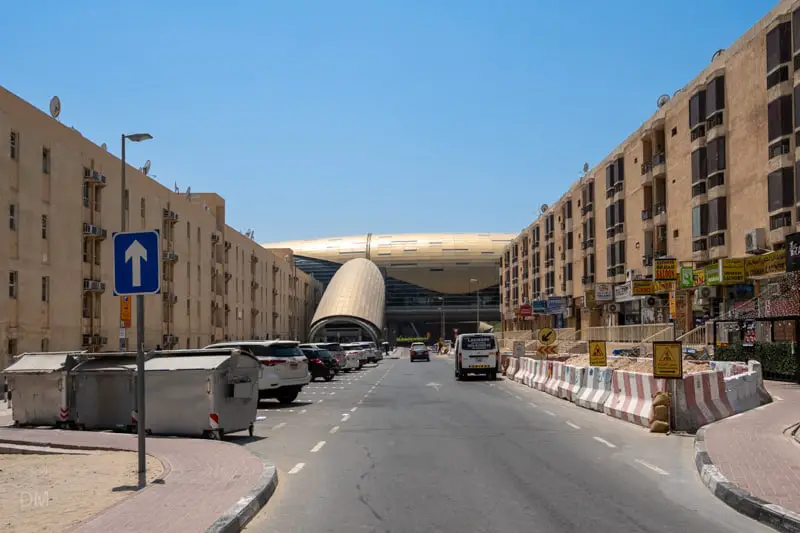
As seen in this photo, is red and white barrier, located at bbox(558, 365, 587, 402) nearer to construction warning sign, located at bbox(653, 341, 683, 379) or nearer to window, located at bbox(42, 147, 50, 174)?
construction warning sign, located at bbox(653, 341, 683, 379)

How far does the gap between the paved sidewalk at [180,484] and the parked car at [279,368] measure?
946 cm

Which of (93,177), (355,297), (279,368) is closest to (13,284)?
(93,177)

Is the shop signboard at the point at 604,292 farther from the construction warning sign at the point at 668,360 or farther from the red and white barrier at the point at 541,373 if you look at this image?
the construction warning sign at the point at 668,360

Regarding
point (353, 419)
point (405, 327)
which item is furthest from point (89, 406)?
point (405, 327)

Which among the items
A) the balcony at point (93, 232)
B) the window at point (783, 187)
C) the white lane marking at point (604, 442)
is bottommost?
the white lane marking at point (604, 442)

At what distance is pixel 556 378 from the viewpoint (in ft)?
99.5

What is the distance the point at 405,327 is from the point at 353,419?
522ft

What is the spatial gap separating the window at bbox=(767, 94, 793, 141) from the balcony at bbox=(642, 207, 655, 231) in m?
16.1

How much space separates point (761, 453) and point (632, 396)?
23.8ft

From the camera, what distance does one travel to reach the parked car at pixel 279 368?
25.5 meters

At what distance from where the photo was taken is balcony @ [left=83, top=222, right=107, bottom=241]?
3909cm

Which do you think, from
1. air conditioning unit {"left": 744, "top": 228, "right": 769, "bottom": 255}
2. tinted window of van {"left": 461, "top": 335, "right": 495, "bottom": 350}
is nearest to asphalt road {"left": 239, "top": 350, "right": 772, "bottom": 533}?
air conditioning unit {"left": 744, "top": 228, "right": 769, "bottom": 255}

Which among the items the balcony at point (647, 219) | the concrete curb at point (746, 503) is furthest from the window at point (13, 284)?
the balcony at point (647, 219)

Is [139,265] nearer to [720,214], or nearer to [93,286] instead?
[93,286]
